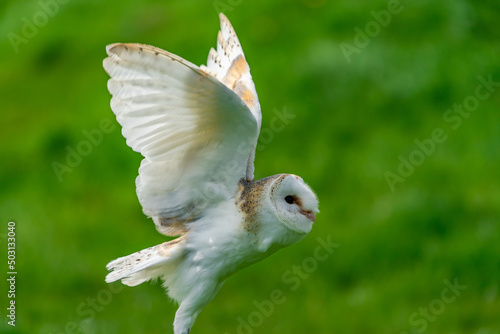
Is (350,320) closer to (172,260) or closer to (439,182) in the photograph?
(439,182)

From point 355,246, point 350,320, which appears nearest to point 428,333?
point 350,320

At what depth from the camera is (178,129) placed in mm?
3998

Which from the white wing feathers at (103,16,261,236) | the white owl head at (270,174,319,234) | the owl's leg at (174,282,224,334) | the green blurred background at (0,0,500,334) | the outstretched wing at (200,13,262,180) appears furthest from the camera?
the green blurred background at (0,0,500,334)

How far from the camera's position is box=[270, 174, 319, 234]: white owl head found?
3961 millimetres

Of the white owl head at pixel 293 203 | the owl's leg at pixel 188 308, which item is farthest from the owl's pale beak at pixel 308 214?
the owl's leg at pixel 188 308

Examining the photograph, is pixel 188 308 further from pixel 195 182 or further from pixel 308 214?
pixel 308 214

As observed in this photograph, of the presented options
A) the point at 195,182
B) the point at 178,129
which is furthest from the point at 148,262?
the point at 178,129

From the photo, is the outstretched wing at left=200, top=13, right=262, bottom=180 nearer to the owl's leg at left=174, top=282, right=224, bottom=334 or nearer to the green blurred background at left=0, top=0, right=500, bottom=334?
the owl's leg at left=174, top=282, right=224, bottom=334

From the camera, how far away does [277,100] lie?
7.46m

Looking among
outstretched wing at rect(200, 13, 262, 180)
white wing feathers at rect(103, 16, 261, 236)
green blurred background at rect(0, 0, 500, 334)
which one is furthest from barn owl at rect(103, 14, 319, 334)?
green blurred background at rect(0, 0, 500, 334)

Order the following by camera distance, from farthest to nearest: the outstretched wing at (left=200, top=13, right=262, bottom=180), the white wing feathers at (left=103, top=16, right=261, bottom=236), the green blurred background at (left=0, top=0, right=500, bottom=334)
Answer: the green blurred background at (left=0, top=0, right=500, bottom=334)
the outstretched wing at (left=200, top=13, right=262, bottom=180)
the white wing feathers at (left=103, top=16, right=261, bottom=236)

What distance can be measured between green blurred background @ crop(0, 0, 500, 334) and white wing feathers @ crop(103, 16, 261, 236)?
2.02m

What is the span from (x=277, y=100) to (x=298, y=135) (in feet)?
1.16

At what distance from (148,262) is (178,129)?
2.15ft
